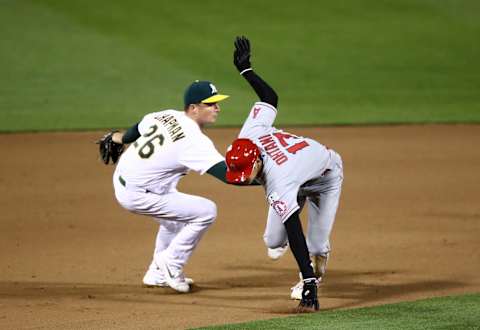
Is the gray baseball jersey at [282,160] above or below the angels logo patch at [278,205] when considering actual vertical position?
above

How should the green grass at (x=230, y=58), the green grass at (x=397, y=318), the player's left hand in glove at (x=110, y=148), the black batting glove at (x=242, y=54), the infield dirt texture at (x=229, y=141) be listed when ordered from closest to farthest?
the green grass at (x=397, y=318), the black batting glove at (x=242, y=54), the infield dirt texture at (x=229, y=141), the player's left hand in glove at (x=110, y=148), the green grass at (x=230, y=58)

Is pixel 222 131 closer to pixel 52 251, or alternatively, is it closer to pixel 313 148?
pixel 52 251

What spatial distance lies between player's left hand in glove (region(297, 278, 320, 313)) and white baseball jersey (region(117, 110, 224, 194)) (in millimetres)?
1199

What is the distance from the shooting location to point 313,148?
7895 millimetres

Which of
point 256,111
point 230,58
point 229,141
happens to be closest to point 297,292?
point 256,111

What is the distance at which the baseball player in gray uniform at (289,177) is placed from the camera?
746 centimetres

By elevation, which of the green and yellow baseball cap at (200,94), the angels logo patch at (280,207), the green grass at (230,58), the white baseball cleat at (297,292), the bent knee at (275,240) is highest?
the green grass at (230,58)

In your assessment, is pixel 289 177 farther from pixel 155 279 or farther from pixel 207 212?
pixel 155 279

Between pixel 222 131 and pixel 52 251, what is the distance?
272 inches

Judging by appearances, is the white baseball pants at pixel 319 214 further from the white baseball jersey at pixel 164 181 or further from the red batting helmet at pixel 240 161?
the red batting helmet at pixel 240 161

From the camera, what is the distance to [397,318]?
23.9 ft

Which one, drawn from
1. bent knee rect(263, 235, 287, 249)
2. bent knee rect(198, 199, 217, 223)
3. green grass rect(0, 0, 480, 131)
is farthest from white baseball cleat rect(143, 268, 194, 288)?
green grass rect(0, 0, 480, 131)

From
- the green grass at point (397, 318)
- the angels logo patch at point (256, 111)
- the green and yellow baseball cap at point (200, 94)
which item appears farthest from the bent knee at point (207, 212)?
the green grass at point (397, 318)

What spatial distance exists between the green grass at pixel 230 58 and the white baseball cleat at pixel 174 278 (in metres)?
8.53
